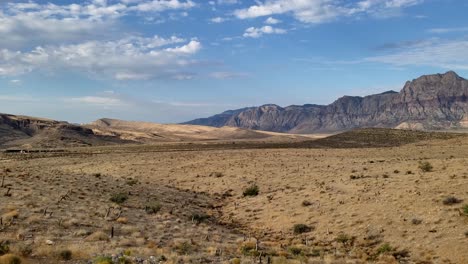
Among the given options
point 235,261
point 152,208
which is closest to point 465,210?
point 235,261

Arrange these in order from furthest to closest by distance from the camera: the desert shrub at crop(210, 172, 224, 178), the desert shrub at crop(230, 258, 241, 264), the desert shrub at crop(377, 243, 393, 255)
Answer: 1. the desert shrub at crop(210, 172, 224, 178)
2. the desert shrub at crop(377, 243, 393, 255)
3. the desert shrub at crop(230, 258, 241, 264)

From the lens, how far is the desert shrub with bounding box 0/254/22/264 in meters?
13.1

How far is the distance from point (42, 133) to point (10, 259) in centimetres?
17000

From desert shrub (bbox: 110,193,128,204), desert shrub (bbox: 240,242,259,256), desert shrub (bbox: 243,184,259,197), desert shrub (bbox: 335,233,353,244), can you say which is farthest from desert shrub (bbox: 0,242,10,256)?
desert shrub (bbox: 243,184,259,197)

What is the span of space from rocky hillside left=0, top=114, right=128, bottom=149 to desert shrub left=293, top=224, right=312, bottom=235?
12753 centimetres

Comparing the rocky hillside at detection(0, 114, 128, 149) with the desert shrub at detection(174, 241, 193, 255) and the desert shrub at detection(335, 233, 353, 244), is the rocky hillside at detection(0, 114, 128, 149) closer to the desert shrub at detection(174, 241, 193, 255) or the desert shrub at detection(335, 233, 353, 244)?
the desert shrub at detection(174, 241, 193, 255)

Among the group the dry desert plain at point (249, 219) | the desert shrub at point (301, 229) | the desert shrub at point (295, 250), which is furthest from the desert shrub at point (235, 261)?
the desert shrub at point (301, 229)

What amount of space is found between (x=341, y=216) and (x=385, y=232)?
382 centimetres

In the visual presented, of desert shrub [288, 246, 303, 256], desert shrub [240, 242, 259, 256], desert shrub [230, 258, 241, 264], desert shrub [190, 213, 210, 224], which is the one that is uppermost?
desert shrub [230, 258, 241, 264]

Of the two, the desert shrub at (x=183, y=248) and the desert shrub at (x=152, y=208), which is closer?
the desert shrub at (x=183, y=248)

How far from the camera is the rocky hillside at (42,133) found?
14688 cm

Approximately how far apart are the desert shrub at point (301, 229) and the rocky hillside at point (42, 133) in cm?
12753

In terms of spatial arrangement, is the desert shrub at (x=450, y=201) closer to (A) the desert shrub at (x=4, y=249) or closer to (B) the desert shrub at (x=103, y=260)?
(B) the desert shrub at (x=103, y=260)

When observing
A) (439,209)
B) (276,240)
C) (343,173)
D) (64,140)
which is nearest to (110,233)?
(276,240)
